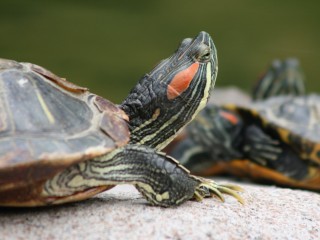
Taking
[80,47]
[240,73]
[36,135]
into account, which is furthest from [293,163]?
[240,73]

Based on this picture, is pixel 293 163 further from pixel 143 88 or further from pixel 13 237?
pixel 13 237

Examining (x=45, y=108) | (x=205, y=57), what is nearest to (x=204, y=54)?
(x=205, y=57)

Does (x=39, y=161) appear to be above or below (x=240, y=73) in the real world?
above

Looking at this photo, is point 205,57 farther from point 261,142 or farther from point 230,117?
point 230,117

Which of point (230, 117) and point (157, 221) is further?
point (230, 117)

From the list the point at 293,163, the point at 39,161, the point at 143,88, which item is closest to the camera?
the point at 39,161

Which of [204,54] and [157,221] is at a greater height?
[204,54]

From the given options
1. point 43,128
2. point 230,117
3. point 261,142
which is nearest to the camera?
point 43,128
